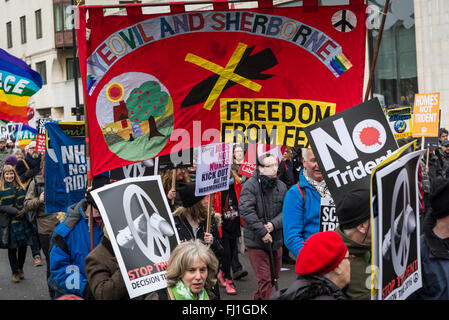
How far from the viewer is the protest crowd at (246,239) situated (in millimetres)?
3039

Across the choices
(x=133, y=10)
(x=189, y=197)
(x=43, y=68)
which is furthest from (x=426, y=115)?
(x=43, y=68)

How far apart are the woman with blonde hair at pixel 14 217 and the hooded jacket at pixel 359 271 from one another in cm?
671

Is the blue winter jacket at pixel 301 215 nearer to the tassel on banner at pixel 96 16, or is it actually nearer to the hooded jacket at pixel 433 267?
the hooded jacket at pixel 433 267

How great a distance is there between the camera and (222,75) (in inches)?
208

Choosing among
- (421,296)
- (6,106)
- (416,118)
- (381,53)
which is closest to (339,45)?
(421,296)

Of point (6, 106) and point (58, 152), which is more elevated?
point (6, 106)

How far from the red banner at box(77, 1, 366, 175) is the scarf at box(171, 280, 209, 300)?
1.72 metres

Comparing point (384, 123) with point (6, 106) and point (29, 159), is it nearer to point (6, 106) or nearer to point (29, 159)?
point (6, 106)

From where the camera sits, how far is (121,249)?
12.8 feet

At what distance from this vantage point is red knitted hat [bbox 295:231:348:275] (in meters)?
2.93

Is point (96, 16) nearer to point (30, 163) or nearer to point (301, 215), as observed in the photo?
point (301, 215)

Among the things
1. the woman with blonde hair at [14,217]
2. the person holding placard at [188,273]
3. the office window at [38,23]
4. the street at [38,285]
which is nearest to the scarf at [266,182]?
the street at [38,285]

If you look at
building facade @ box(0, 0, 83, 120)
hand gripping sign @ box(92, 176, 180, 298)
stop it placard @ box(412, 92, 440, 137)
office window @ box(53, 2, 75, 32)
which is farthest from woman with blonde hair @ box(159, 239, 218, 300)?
office window @ box(53, 2, 75, 32)
